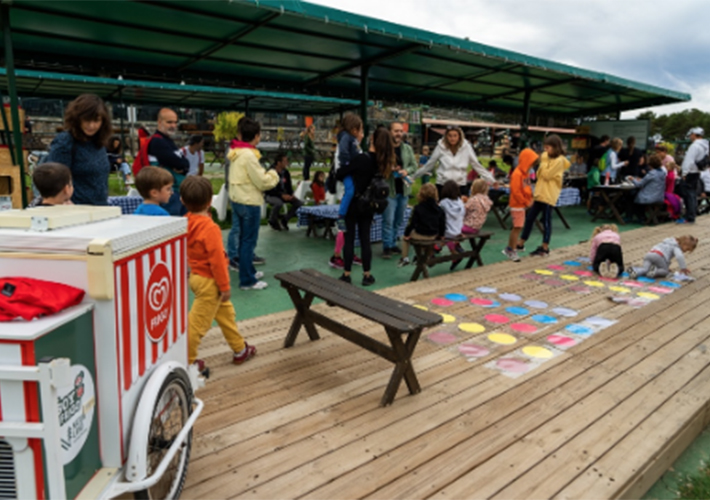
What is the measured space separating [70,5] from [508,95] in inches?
372

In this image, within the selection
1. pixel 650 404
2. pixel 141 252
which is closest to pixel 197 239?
pixel 141 252

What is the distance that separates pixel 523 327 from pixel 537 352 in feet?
1.76

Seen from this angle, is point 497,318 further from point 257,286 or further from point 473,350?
point 257,286

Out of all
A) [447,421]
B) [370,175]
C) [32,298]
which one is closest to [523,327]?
[447,421]

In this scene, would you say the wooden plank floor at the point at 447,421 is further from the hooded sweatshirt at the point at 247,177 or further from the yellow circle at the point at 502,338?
the hooded sweatshirt at the point at 247,177

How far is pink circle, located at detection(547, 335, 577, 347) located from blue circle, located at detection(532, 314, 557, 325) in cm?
34

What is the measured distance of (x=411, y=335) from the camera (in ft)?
9.14

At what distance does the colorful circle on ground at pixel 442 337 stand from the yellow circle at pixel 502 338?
312 millimetres

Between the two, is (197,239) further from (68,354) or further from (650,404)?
(650,404)

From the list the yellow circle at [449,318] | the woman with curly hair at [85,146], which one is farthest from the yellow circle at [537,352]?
the woman with curly hair at [85,146]

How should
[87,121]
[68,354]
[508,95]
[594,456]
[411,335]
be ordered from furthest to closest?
[508,95]
[87,121]
[411,335]
[594,456]
[68,354]

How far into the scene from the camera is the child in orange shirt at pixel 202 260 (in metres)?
2.82

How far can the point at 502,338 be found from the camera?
390 cm

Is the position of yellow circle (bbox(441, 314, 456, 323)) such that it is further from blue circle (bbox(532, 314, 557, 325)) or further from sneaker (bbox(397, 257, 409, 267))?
sneaker (bbox(397, 257, 409, 267))
